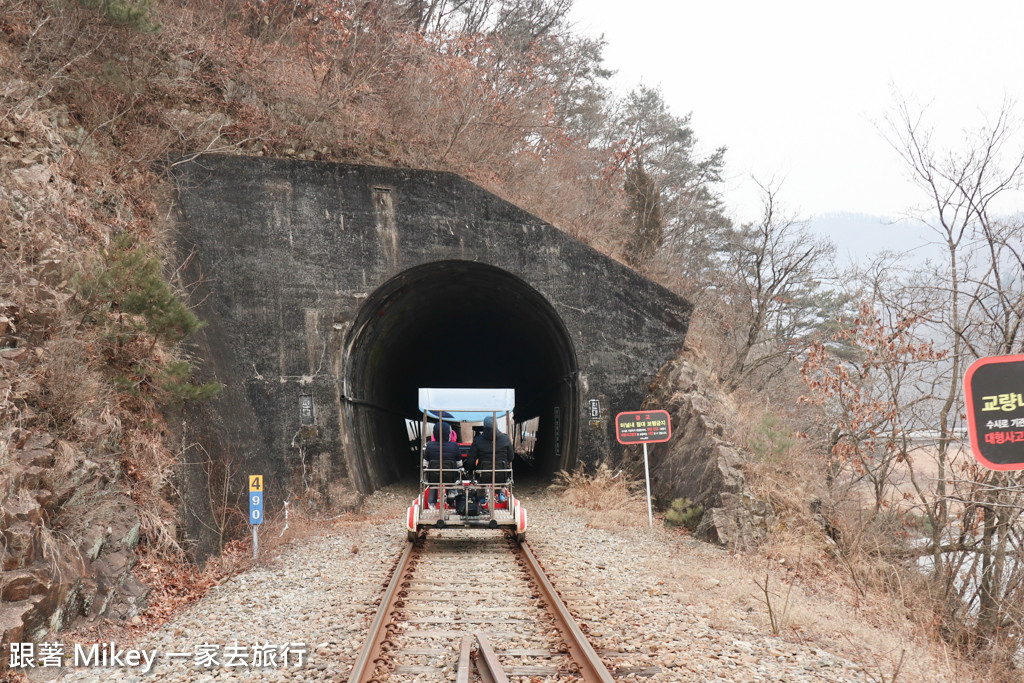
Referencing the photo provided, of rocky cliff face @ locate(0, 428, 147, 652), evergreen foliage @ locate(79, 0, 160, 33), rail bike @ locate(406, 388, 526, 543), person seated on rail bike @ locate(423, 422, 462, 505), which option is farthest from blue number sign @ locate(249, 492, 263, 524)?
evergreen foliage @ locate(79, 0, 160, 33)

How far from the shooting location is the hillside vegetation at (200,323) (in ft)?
22.1

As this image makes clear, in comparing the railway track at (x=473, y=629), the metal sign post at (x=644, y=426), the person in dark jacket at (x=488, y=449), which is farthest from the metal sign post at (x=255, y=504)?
the metal sign post at (x=644, y=426)

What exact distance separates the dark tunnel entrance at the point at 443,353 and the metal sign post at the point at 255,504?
4058 mm

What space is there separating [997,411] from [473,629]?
4.55 m

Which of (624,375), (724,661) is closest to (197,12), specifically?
(624,375)

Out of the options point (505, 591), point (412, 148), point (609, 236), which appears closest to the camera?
point (505, 591)

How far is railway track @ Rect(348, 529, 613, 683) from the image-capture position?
515cm

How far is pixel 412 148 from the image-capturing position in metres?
15.6

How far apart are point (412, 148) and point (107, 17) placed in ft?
21.1

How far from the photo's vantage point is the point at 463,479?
10.4 m

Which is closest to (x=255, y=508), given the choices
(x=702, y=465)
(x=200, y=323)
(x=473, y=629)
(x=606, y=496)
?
(x=200, y=323)

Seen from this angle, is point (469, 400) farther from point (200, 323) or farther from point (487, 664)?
point (487, 664)

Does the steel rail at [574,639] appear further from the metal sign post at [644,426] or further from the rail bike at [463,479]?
the metal sign post at [644,426]

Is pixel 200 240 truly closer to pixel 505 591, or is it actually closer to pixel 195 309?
pixel 195 309
